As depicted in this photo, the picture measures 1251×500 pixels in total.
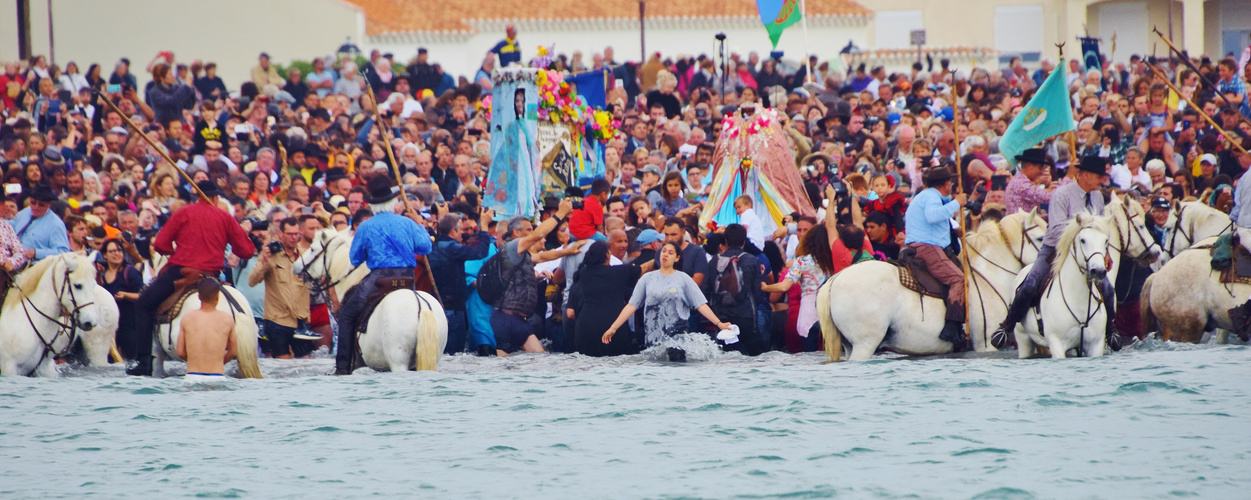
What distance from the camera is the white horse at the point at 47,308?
13820 millimetres

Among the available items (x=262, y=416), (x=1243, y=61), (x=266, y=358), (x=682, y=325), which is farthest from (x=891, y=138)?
(x=262, y=416)

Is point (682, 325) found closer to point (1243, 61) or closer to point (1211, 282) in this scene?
point (1211, 282)

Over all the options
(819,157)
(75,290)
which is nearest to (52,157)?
(75,290)

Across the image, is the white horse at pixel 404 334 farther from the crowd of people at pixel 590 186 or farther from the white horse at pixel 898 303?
the white horse at pixel 898 303

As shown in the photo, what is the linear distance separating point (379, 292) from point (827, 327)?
393cm

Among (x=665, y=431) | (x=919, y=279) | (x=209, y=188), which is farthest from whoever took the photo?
(x=209, y=188)

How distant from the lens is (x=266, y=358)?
16109 millimetres

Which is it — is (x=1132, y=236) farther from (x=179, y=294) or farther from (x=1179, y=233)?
(x=179, y=294)

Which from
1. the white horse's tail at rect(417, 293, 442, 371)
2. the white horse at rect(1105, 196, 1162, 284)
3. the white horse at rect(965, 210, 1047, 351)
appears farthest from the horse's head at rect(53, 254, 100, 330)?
the white horse at rect(1105, 196, 1162, 284)

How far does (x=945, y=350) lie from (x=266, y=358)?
6836 mm

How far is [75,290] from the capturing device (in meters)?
14.0

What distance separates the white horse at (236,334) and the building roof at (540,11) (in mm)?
30467

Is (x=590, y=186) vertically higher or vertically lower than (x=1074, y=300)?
higher

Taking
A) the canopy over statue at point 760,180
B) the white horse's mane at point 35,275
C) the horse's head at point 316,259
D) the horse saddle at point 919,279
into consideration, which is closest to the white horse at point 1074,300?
the horse saddle at point 919,279
